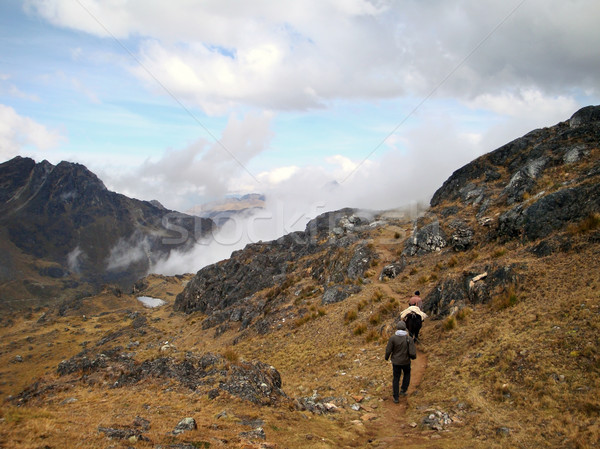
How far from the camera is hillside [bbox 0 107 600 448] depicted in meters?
8.60

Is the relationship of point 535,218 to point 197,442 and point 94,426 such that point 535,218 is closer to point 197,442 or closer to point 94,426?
point 197,442

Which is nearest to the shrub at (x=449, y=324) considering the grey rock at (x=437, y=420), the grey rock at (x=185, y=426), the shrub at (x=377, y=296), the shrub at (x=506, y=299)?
the shrub at (x=506, y=299)

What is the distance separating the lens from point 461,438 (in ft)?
27.9

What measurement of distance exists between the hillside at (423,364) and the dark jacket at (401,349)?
55.1 inches

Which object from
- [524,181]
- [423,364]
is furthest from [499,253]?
[524,181]

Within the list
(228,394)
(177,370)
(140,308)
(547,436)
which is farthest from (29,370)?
(547,436)

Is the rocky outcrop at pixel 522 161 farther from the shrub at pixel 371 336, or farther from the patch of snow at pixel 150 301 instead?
the patch of snow at pixel 150 301

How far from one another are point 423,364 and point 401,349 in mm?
3162

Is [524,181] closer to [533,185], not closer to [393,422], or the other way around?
[533,185]

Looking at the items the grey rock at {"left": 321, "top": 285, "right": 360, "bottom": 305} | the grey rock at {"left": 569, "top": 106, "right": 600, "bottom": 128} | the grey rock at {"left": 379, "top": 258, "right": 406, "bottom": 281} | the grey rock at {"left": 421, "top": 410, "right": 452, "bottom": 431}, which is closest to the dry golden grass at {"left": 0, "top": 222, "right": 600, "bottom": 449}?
the grey rock at {"left": 421, "top": 410, "right": 452, "bottom": 431}

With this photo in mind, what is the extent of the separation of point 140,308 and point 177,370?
11201 centimetres

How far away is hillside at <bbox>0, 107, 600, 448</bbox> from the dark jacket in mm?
1398

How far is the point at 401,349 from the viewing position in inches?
474

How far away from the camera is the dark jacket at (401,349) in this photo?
11.9 meters
